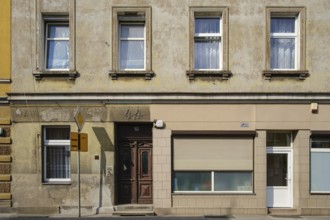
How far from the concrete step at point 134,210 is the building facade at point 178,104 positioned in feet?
0.42

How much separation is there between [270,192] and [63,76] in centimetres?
787

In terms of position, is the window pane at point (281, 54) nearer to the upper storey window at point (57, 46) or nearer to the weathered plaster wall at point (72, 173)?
the weathered plaster wall at point (72, 173)

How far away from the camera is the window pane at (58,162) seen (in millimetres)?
11297

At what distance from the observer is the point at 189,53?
11070 mm

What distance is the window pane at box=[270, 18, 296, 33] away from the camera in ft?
37.3

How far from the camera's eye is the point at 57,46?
37.7ft

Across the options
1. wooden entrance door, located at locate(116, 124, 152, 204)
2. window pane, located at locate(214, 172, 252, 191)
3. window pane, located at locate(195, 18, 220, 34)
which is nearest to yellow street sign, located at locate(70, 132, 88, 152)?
wooden entrance door, located at locate(116, 124, 152, 204)

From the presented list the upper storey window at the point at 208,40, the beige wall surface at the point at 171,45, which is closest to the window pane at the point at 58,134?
the beige wall surface at the point at 171,45

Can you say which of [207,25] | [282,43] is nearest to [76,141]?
[207,25]

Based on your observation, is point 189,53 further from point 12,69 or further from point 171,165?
point 12,69

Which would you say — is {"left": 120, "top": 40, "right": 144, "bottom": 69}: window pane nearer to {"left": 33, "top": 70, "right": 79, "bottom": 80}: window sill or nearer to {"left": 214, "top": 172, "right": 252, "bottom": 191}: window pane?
{"left": 33, "top": 70, "right": 79, "bottom": 80}: window sill

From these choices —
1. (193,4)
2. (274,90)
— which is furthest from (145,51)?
(274,90)

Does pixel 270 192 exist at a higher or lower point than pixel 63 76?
lower

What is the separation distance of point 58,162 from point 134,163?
2546 mm
